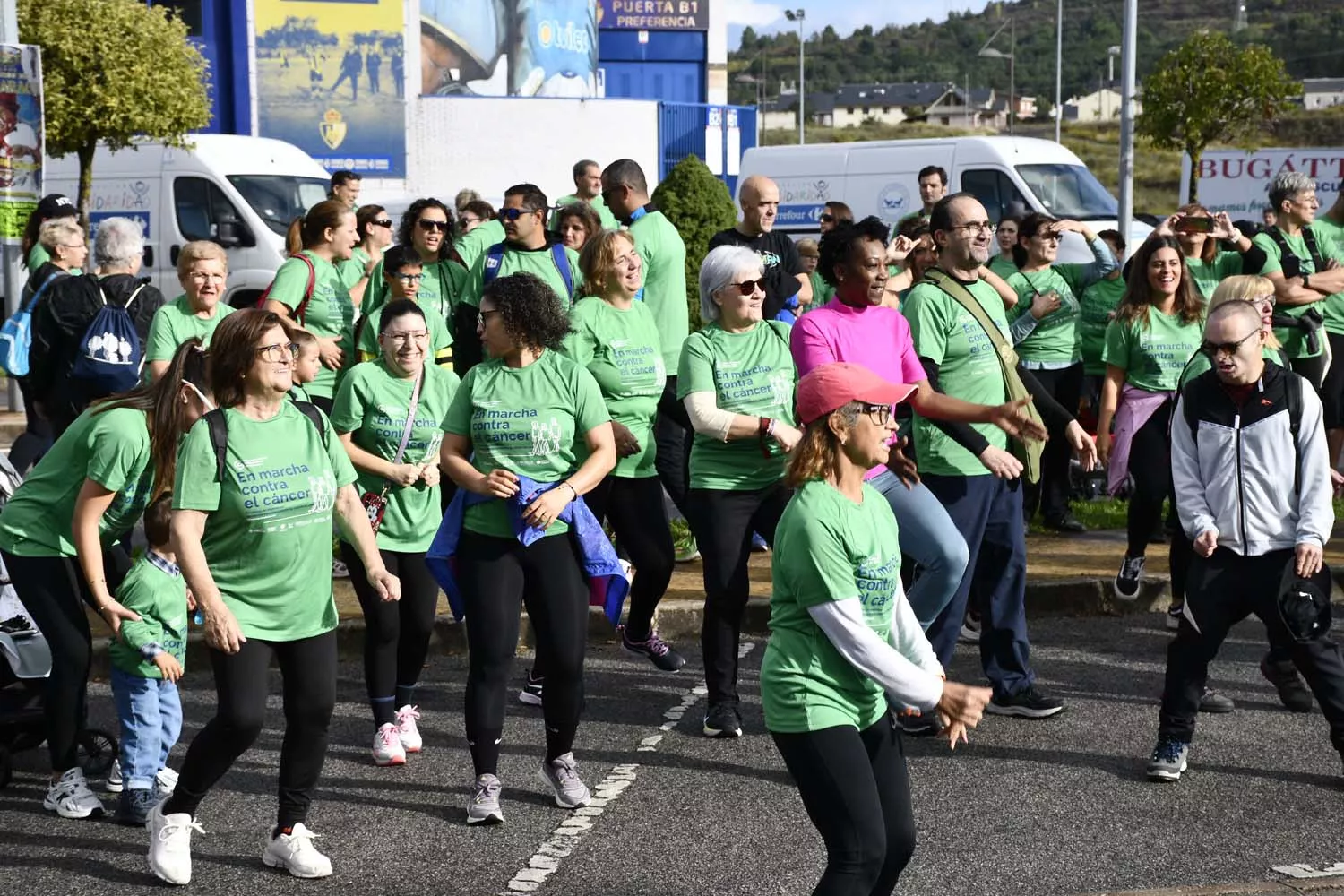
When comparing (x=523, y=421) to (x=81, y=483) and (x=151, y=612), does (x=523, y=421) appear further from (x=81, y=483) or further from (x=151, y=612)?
(x=81, y=483)

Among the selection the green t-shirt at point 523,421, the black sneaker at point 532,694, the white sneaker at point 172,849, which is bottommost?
the black sneaker at point 532,694

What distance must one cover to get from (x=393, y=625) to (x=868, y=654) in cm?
277

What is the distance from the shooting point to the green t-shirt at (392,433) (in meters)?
6.34

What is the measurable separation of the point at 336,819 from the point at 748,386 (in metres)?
2.23

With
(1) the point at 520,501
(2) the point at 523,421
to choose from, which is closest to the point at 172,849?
(1) the point at 520,501

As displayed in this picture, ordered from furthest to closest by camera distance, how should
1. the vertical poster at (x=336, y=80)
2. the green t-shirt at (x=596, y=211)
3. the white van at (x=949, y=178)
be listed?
the vertical poster at (x=336, y=80), the white van at (x=949, y=178), the green t-shirt at (x=596, y=211)

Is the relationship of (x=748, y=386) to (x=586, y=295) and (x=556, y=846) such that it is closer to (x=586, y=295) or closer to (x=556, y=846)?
(x=586, y=295)

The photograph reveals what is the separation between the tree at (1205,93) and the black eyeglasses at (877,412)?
86.8 feet

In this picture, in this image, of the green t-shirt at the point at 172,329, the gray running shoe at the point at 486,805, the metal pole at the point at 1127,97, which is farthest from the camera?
the metal pole at the point at 1127,97

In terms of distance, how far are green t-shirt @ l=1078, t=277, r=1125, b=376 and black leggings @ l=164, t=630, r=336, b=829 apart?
6.58m

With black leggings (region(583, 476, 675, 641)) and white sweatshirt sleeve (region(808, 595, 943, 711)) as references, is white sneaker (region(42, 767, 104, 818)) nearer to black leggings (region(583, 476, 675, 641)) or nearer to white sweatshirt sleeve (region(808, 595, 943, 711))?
black leggings (region(583, 476, 675, 641))

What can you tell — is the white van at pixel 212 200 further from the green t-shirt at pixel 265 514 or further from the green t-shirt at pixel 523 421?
the green t-shirt at pixel 265 514

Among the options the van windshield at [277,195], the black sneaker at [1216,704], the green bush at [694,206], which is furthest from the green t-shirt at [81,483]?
the van windshield at [277,195]

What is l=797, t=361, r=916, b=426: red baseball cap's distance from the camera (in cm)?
420
